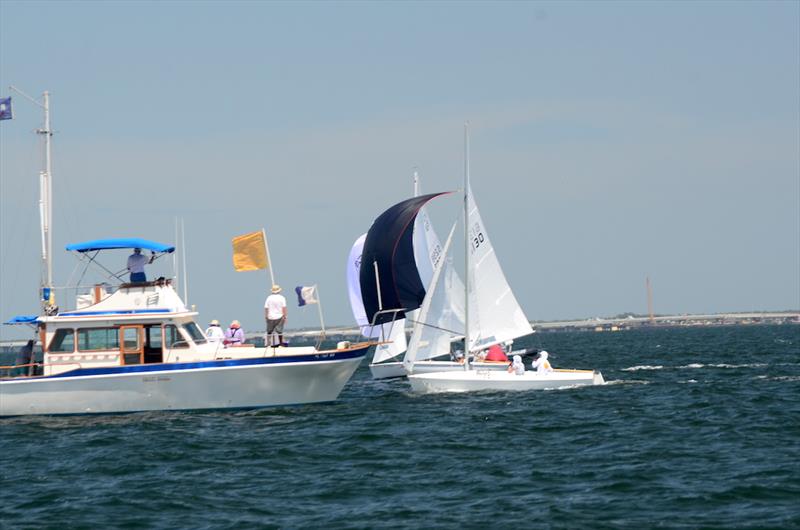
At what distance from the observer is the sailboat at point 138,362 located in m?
31.9

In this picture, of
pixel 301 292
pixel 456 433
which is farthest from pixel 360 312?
pixel 456 433

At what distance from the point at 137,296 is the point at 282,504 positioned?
14902mm

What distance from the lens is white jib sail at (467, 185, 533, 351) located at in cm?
4075

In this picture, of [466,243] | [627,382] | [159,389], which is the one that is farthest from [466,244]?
[159,389]

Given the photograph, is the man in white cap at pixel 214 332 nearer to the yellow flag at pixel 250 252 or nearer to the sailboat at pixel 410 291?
the yellow flag at pixel 250 252

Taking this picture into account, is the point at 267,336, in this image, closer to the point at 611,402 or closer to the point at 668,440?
the point at 611,402

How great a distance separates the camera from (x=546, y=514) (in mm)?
18078

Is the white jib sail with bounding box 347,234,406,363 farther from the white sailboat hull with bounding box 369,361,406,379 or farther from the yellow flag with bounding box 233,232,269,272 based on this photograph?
the yellow flag with bounding box 233,232,269,272

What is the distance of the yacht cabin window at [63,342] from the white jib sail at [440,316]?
457 inches

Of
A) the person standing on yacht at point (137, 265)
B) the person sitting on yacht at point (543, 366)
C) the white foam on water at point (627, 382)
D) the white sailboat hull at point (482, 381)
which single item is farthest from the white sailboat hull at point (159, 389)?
the white foam on water at point (627, 382)

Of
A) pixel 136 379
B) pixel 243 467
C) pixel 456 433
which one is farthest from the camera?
pixel 136 379

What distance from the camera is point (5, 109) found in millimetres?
32938

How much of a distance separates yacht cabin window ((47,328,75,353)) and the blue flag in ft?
21.1

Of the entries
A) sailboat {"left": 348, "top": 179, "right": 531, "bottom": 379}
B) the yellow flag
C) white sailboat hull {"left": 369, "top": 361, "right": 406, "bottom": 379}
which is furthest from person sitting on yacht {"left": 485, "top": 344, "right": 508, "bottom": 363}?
the yellow flag
